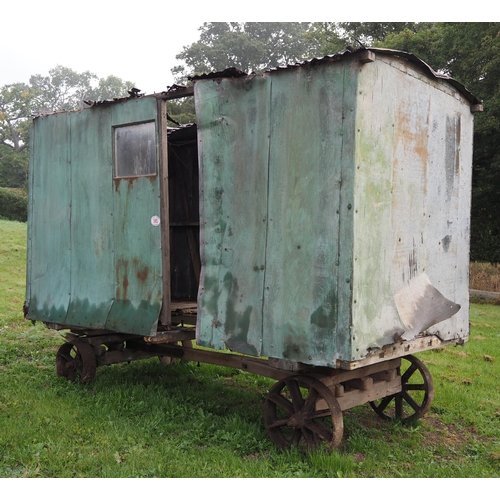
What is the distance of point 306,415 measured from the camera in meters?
5.81

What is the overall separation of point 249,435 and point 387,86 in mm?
3833

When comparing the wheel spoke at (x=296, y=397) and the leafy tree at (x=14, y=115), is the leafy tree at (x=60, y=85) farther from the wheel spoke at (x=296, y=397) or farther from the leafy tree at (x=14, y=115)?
the wheel spoke at (x=296, y=397)

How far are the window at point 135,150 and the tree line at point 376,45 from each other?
0.91m

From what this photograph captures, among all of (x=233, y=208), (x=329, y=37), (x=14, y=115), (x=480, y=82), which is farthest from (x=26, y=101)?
(x=233, y=208)

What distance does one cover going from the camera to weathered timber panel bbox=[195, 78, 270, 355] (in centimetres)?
577

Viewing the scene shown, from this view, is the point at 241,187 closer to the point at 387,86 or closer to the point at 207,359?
the point at 387,86

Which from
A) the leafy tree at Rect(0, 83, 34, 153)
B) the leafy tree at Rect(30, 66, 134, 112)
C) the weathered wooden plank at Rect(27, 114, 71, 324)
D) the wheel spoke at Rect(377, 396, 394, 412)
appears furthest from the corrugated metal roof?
the leafy tree at Rect(30, 66, 134, 112)

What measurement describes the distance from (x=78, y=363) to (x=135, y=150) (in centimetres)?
314

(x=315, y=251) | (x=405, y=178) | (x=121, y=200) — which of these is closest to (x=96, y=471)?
(x=315, y=251)

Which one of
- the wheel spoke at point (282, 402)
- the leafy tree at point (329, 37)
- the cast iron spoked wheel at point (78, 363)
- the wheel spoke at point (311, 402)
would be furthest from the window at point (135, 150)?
the leafy tree at point (329, 37)

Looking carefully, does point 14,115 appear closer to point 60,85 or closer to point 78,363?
point 60,85

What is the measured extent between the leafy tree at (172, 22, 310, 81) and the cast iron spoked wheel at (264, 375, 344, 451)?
37.8m

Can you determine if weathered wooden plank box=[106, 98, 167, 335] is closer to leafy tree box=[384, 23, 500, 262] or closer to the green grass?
the green grass

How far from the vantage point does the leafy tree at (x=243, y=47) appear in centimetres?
4256
